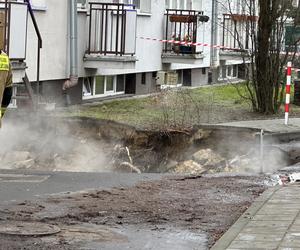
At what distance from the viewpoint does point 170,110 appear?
1614 cm

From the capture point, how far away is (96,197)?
8500mm

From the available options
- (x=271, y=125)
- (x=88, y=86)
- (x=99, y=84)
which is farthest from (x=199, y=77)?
(x=271, y=125)

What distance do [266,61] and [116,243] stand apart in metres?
11.8

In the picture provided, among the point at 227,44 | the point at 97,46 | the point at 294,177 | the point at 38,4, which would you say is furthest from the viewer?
the point at 227,44

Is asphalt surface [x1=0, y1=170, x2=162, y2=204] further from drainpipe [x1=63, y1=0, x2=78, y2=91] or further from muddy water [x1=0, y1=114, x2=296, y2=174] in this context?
drainpipe [x1=63, y1=0, x2=78, y2=91]

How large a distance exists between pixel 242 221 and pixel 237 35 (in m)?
12.2

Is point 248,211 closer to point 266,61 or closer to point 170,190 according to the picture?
point 170,190

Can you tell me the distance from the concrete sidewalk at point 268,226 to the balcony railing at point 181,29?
14408mm

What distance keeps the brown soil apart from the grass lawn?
14.5 ft

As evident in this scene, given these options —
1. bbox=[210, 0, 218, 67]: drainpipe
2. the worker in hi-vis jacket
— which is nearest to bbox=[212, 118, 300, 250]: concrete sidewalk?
the worker in hi-vis jacket

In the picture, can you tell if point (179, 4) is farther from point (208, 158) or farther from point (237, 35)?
point (208, 158)

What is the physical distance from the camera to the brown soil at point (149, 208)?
7193 mm

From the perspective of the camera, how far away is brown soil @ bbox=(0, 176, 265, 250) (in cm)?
719

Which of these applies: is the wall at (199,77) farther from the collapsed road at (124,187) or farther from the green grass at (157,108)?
the collapsed road at (124,187)
